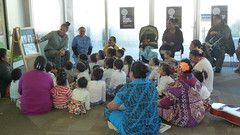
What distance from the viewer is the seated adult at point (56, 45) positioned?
775 cm

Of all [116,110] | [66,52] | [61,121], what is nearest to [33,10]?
[66,52]

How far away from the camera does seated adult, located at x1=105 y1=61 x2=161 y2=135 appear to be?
12.4ft

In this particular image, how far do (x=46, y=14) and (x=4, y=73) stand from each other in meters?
3.20

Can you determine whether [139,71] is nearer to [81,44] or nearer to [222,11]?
[81,44]

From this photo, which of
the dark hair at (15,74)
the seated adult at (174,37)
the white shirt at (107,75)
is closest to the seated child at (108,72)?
the white shirt at (107,75)

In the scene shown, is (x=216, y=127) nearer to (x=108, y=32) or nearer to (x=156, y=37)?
(x=156, y=37)

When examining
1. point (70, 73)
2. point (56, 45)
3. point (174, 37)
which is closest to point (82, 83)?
point (70, 73)

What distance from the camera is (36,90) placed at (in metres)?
5.06

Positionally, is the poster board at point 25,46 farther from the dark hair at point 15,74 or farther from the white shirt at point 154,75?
the white shirt at point 154,75

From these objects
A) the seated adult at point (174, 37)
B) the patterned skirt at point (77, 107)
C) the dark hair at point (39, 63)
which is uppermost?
the seated adult at point (174, 37)

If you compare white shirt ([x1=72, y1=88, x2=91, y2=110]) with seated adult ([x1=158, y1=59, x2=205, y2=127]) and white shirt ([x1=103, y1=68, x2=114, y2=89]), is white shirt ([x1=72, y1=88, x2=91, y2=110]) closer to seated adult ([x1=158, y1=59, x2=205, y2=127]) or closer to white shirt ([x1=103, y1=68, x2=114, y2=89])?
white shirt ([x1=103, y1=68, x2=114, y2=89])

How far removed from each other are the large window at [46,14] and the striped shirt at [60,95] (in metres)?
3.44

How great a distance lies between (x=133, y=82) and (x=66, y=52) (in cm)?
447

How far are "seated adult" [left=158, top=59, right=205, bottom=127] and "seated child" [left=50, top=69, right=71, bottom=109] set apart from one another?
1.59 metres
